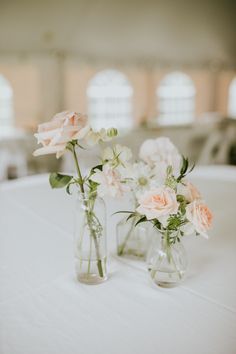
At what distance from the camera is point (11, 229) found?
1299 mm

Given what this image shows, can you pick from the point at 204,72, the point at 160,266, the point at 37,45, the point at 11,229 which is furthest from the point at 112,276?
the point at 204,72

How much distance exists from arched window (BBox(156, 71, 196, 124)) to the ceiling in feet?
4.71

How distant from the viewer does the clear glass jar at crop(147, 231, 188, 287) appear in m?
0.88

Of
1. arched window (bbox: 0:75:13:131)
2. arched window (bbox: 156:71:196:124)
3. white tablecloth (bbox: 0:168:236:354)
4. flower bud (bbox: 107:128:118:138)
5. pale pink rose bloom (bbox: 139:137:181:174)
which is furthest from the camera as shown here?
arched window (bbox: 156:71:196:124)

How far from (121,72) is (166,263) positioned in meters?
8.15

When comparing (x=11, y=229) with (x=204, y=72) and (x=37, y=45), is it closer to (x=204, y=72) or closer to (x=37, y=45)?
(x=37, y=45)

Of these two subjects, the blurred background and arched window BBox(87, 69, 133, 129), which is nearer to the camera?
the blurred background

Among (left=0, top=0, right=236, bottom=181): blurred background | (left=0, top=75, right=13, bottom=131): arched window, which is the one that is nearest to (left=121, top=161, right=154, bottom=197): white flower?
(left=0, top=0, right=236, bottom=181): blurred background

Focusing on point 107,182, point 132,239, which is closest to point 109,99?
point 132,239

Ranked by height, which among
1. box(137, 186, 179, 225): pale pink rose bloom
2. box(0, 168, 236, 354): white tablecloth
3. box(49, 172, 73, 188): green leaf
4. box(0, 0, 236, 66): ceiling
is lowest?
box(0, 168, 236, 354): white tablecloth

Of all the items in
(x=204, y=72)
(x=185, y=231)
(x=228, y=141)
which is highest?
(x=204, y=72)

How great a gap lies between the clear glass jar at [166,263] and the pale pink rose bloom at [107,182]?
0.16 metres

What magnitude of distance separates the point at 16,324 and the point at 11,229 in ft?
1.88

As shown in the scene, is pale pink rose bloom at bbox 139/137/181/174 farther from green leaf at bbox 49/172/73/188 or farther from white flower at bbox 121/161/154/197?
green leaf at bbox 49/172/73/188
